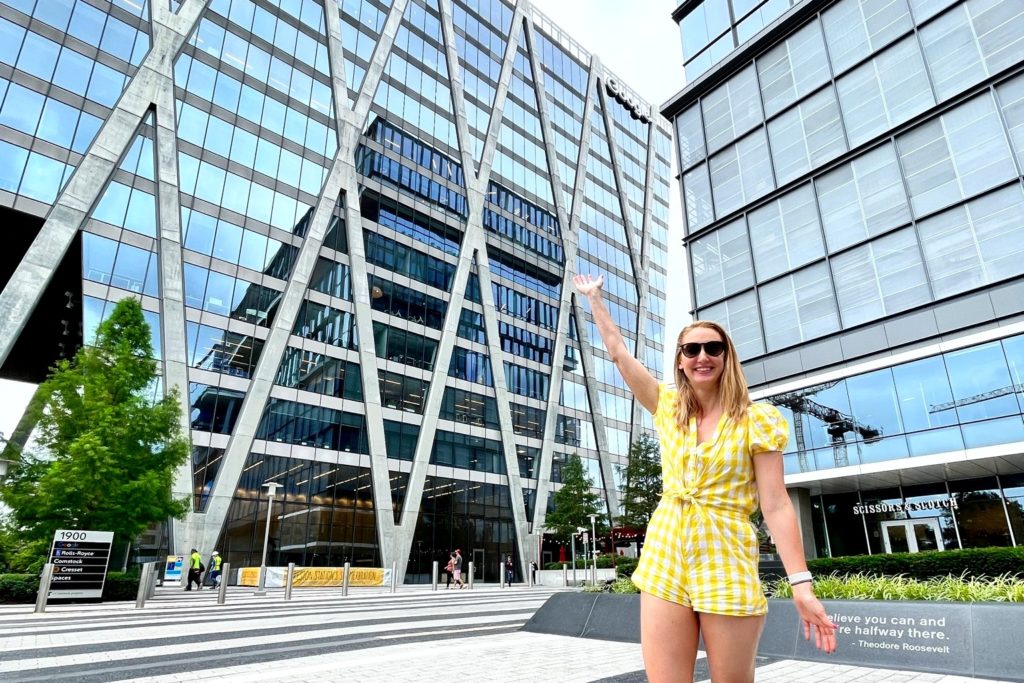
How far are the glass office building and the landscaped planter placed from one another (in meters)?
29.2

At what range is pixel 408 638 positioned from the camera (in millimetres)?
9078

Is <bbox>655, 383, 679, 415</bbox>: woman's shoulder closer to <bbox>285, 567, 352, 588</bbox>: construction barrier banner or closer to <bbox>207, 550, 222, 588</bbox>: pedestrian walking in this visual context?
<bbox>207, 550, 222, 588</bbox>: pedestrian walking

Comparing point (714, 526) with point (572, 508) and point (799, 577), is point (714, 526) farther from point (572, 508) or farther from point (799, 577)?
point (572, 508)

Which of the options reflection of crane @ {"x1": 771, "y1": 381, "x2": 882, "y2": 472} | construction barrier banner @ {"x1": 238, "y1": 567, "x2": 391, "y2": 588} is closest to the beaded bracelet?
reflection of crane @ {"x1": 771, "y1": 381, "x2": 882, "y2": 472}

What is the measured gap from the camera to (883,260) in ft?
69.7

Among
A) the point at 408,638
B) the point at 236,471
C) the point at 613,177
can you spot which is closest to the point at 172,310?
the point at 236,471

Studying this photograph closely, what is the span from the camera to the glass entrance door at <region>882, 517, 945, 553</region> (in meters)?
19.7

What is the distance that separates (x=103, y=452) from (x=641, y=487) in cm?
3538

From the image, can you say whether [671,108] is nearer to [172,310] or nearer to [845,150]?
[845,150]

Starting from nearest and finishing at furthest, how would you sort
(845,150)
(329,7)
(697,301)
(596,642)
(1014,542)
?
(596,642), (1014,542), (845,150), (697,301), (329,7)

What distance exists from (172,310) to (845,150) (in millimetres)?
31796

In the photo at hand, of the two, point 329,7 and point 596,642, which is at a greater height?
point 329,7

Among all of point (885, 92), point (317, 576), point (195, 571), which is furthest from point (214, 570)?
point (885, 92)

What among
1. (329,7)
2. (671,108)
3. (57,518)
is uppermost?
(329,7)
